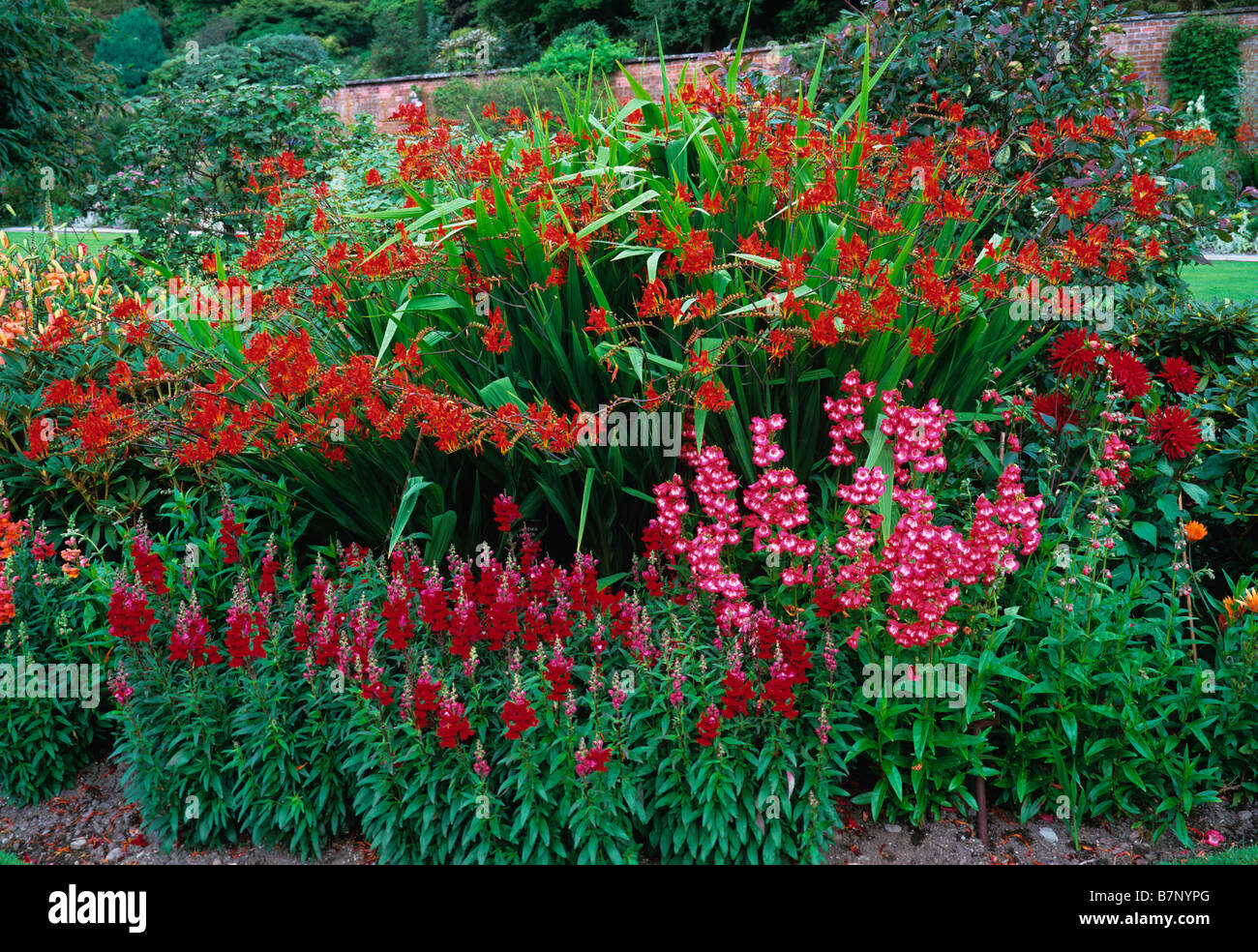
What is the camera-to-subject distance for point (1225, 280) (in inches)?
379

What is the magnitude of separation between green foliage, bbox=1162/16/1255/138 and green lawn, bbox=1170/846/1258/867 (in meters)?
17.4

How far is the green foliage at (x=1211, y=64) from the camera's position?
653 inches

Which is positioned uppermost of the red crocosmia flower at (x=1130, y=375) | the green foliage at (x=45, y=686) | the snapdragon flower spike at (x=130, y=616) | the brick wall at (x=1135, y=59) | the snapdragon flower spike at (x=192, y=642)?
the brick wall at (x=1135, y=59)

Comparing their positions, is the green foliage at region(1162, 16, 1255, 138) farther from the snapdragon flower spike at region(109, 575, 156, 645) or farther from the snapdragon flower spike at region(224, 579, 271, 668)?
the snapdragon flower spike at region(109, 575, 156, 645)

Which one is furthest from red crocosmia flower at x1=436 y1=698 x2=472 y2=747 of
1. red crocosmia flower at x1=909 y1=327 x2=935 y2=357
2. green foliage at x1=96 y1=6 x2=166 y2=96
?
green foliage at x1=96 y1=6 x2=166 y2=96

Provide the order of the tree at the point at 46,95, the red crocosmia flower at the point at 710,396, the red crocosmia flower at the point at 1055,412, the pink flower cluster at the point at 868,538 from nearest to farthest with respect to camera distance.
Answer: the pink flower cluster at the point at 868,538 < the red crocosmia flower at the point at 710,396 < the red crocosmia flower at the point at 1055,412 < the tree at the point at 46,95

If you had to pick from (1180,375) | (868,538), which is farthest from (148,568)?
(1180,375)

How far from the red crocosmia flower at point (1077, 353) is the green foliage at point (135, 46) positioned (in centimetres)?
3308

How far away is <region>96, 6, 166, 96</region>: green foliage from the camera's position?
30.2 meters

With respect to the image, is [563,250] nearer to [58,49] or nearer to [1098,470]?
[1098,470]

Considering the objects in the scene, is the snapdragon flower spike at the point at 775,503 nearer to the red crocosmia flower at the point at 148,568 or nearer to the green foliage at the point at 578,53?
the red crocosmia flower at the point at 148,568

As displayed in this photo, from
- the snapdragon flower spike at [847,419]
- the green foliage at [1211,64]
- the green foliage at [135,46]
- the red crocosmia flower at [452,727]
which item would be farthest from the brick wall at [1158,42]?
the green foliage at [135,46]

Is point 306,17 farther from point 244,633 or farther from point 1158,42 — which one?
Answer: point 244,633

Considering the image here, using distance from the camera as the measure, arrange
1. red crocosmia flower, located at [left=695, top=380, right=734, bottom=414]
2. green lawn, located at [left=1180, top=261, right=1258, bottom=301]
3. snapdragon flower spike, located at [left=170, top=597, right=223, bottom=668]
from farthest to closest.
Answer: green lawn, located at [left=1180, top=261, right=1258, bottom=301], red crocosmia flower, located at [left=695, top=380, right=734, bottom=414], snapdragon flower spike, located at [left=170, top=597, right=223, bottom=668]
